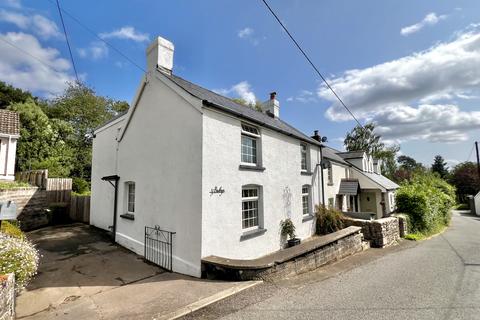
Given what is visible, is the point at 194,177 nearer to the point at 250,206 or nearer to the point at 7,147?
the point at 250,206

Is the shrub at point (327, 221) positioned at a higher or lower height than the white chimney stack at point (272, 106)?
lower

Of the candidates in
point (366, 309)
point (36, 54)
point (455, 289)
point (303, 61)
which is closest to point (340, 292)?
point (366, 309)

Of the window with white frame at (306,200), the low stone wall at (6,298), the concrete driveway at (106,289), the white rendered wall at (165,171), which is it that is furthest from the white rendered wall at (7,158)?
A: the window with white frame at (306,200)

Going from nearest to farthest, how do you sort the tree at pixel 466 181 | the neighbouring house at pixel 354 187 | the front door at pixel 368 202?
1. the neighbouring house at pixel 354 187
2. the front door at pixel 368 202
3. the tree at pixel 466 181

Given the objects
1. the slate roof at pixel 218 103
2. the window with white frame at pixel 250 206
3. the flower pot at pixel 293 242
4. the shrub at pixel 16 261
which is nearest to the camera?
the shrub at pixel 16 261

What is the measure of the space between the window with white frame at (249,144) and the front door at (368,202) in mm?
17698

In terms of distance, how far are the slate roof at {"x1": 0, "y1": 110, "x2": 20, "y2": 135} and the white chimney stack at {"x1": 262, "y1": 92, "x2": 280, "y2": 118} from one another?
61.0 ft

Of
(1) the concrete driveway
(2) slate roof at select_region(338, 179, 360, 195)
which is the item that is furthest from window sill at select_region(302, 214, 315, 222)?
(2) slate roof at select_region(338, 179, 360, 195)

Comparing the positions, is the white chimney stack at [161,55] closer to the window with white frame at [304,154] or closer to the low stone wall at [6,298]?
the low stone wall at [6,298]

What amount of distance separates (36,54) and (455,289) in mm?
17477

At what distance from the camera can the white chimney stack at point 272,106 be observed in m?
16.2

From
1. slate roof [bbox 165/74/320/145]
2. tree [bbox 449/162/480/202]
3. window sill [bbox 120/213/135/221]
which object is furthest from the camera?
tree [bbox 449/162/480/202]

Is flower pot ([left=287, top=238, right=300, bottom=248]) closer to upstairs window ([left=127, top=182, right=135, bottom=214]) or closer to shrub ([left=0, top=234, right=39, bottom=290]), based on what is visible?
upstairs window ([left=127, top=182, right=135, bottom=214])

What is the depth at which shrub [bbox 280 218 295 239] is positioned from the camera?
34.1 feet
